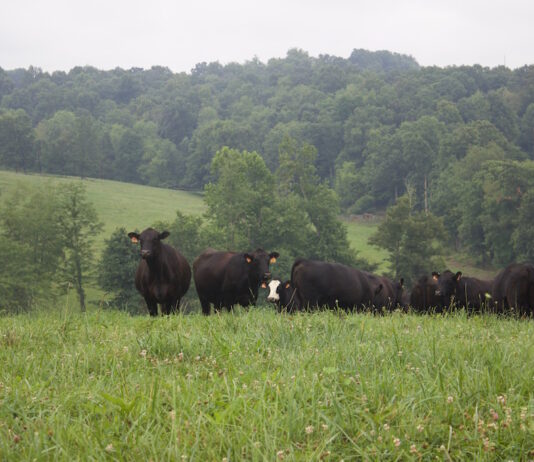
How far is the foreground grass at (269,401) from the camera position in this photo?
3.20m

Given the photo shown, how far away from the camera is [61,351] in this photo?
18.7ft

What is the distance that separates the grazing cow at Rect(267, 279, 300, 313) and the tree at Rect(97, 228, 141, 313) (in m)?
29.6

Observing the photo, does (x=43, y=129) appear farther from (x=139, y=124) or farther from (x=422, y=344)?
(x=422, y=344)

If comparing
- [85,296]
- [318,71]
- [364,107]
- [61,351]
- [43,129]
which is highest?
[318,71]

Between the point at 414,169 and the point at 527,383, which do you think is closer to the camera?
the point at 527,383

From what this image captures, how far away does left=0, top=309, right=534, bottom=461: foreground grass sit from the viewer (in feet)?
10.5

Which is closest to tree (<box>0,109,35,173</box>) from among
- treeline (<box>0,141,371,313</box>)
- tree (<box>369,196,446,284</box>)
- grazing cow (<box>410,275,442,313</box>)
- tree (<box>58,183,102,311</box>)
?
treeline (<box>0,141,371,313</box>)

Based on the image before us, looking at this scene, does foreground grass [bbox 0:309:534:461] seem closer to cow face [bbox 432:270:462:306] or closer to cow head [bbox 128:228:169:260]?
cow head [bbox 128:228:169:260]

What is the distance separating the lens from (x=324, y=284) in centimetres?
1427

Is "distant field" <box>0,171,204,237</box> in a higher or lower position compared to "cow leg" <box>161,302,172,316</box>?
lower

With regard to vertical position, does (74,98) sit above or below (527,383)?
above

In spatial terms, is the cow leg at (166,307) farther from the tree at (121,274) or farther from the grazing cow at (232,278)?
the tree at (121,274)

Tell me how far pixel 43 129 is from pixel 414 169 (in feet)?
301

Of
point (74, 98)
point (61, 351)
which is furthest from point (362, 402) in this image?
point (74, 98)
